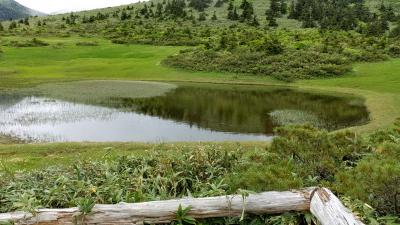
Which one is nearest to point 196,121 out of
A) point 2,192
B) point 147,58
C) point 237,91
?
point 237,91

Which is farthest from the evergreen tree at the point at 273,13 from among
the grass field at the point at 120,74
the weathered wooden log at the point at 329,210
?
the weathered wooden log at the point at 329,210

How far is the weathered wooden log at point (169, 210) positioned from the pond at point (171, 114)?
1803 centimetres

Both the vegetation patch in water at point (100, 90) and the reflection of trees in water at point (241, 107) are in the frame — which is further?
the vegetation patch in water at point (100, 90)

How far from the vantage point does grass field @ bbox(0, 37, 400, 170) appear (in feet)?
76.9

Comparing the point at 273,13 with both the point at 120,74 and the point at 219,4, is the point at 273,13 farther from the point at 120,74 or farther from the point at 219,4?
the point at 120,74

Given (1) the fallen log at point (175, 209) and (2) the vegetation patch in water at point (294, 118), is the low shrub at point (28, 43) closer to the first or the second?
(2) the vegetation patch in water at point (294, 118)

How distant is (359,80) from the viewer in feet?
161

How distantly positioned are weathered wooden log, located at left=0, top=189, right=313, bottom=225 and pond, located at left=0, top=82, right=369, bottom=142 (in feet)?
59.1

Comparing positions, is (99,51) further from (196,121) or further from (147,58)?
(196,121)

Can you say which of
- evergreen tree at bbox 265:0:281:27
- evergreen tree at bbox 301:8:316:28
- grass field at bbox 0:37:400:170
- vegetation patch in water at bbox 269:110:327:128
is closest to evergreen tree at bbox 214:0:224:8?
evergreen tree at bbox 265:0:281:27

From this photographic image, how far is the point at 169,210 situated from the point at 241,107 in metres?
29.1

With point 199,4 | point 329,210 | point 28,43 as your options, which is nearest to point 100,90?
point 28,43

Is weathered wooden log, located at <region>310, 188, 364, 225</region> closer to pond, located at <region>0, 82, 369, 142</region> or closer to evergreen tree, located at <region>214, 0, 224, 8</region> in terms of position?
pond, located at <region>0, 82, 369, 142</region>

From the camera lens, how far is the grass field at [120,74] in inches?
923
